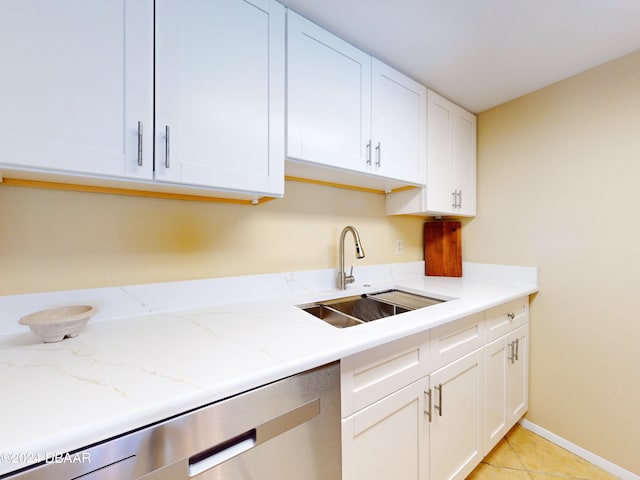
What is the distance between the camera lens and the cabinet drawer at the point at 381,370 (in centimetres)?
83

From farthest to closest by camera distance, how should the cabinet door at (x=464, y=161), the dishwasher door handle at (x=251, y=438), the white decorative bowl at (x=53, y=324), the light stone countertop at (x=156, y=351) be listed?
the cabinet door at (x=464, y=161), the white decorative bowl at (x=53, y=324), the dishwasher door handle at (x=251, y=438), the light stone countertop at (x=156, y=351)

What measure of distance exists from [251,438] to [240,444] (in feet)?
0.09

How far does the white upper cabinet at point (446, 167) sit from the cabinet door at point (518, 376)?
85cm

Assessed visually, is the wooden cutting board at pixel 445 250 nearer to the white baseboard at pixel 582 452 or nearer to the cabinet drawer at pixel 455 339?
the cabinet drawer at pixel 455 339

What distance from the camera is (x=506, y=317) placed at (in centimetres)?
152

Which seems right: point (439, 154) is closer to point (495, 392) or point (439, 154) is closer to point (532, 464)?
point (495, 392)

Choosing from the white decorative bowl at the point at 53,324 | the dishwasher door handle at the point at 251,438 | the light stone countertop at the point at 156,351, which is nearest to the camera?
the light stone countertop at the point at 156,351

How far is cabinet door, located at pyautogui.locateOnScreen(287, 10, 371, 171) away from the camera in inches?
43.1

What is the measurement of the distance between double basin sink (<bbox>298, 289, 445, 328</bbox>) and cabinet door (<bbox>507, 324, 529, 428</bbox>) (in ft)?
2.12

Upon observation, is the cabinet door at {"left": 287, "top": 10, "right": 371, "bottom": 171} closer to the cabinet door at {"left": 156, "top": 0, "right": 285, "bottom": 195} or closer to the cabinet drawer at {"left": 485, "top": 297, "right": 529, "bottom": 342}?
the cabinet door at {"left": 156, "top": 0, "right": 285, "bottom": 195}

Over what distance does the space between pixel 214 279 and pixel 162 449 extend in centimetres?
71

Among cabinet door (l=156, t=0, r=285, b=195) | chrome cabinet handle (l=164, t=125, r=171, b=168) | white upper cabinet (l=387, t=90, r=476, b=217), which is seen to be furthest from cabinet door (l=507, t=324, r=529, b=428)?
chrome cabinet handle (l=164, t=125, r=171, b=168)

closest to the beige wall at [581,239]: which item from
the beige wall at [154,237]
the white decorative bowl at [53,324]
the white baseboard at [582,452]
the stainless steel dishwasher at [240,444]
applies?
the white baseboard at [582,452]

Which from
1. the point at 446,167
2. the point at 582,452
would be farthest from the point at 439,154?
the point at 582,452
